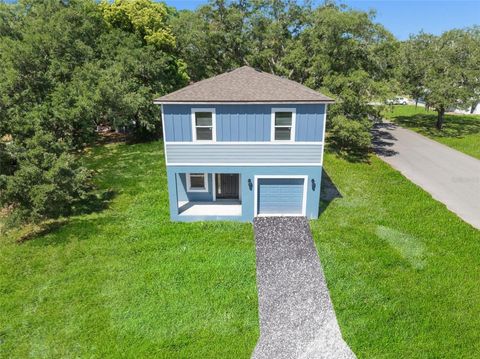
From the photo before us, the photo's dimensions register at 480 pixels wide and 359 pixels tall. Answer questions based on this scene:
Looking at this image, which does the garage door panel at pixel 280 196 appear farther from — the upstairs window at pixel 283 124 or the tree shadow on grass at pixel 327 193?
the upstairs window at pixel 283 124

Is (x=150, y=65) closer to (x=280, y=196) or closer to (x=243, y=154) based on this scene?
(x=243, y=154)

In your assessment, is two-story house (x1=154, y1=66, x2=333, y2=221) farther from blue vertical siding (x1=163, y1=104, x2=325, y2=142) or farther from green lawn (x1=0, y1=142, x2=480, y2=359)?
green lawn (x1=0, y1=142, x2=480, y2=359)

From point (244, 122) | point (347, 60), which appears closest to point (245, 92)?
point (244, 122)

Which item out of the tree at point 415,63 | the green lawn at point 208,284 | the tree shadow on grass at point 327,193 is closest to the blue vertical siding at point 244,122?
the green lawn at point 208,284

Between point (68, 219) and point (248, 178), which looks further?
point (68, 219)

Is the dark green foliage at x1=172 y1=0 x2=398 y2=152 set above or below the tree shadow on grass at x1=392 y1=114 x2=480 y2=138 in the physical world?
above

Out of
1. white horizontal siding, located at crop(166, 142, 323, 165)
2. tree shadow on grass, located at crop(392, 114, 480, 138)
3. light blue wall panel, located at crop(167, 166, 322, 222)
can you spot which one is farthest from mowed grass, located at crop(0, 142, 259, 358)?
tree shadow on grass, located at crop(392, 114, 480, 138)
